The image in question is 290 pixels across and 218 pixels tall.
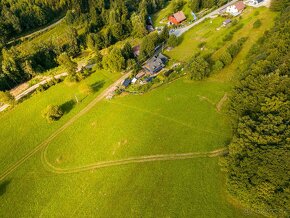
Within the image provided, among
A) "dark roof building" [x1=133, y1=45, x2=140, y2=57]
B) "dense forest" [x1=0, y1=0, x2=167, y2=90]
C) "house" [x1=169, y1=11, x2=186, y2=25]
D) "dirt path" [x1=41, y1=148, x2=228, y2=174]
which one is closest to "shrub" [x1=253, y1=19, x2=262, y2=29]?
"house" [x1=169, y1=11, x2=186, y2=25]

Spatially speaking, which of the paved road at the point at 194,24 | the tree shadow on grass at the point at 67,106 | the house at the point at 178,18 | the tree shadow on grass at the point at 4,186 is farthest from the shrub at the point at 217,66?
the tree shadow on grass at the point at 4,186

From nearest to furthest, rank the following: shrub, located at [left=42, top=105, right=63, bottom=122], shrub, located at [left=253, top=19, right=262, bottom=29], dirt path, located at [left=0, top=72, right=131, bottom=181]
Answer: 1. dirt path, located at [left=0, top=72, right=131, bottom=181]
2. shrub, located at [left=42, top=105, right=63, bottom=122]
3. shrub, located at [left=253, top=19, right=262, bottom=29]

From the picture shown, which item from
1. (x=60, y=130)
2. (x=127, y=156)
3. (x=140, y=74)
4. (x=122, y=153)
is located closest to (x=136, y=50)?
(x=140, y=74)

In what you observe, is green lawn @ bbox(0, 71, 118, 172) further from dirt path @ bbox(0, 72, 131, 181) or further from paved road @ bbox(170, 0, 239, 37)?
paved road @ bbox(170, 0, 239, 37)

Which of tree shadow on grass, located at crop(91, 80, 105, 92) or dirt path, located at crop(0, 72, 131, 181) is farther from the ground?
tree shadow on grass, located at crop(91, 80, 105, 92)

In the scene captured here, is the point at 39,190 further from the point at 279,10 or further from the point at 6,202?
the point at 279,10

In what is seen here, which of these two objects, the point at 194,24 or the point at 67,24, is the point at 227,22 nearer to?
the point at 194,24
